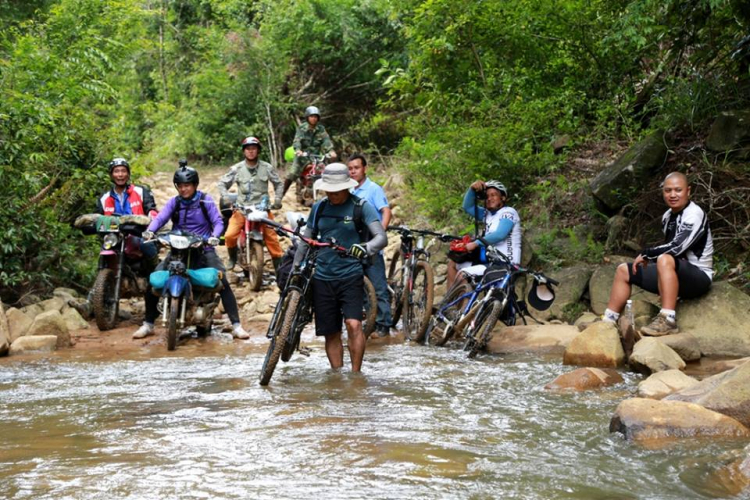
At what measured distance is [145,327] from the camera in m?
10.0

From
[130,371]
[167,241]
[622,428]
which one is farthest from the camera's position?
[167,241]

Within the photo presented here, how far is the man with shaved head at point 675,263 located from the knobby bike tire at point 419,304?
6.38 feet

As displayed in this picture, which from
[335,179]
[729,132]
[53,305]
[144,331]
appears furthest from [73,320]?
[729,132]

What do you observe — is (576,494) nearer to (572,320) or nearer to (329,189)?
(329,189)

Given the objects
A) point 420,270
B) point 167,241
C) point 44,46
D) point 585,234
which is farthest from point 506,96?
point 44,46

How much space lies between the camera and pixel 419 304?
9.77 m

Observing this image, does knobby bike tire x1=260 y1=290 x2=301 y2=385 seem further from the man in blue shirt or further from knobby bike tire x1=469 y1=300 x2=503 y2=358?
the man in blue shirt

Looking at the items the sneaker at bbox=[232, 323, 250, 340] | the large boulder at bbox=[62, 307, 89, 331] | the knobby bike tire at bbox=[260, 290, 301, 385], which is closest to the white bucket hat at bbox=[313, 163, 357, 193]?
the knobby bike tire at bbox=[260, 290, 301, 385]

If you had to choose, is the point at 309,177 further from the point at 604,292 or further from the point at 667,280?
the point at 667,280

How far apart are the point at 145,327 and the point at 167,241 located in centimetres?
119

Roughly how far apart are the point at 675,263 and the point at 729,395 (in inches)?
118

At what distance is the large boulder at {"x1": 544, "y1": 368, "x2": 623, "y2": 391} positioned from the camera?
667 cm

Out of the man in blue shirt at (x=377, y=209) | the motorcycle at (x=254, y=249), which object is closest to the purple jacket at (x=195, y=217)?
the man in blue shirt at (x=377, y=209)

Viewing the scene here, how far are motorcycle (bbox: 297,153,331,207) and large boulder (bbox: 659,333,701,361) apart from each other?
8617 mm
